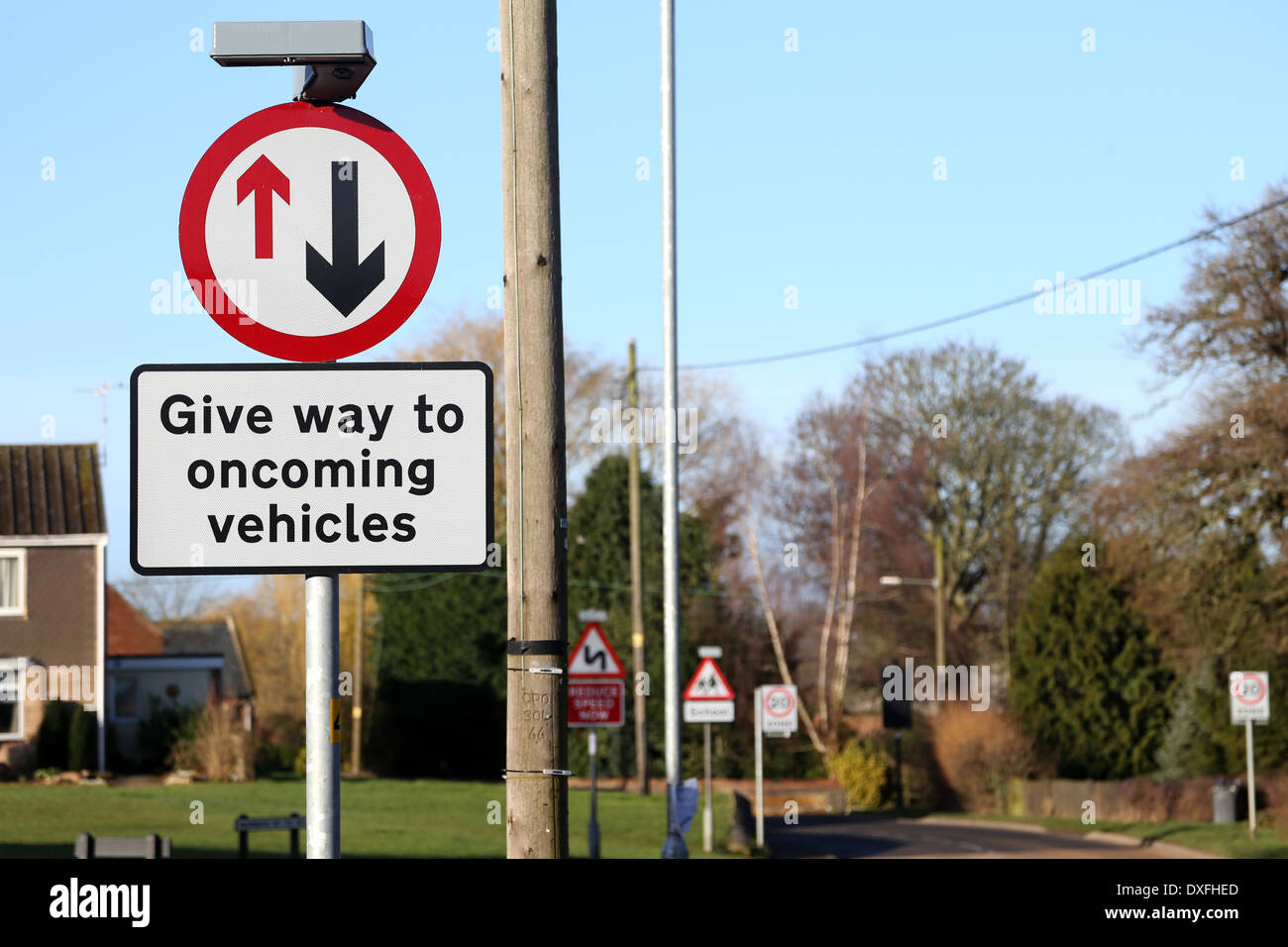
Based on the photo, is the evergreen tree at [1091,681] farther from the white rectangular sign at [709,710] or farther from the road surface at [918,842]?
the white rectangular sign at [709,710]

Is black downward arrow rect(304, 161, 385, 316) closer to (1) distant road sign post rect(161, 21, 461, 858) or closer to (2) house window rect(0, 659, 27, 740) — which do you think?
(1) distant road sign post rect(161, 21, 461, 858)

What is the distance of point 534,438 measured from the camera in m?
4.75

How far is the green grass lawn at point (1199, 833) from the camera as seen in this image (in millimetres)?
25016

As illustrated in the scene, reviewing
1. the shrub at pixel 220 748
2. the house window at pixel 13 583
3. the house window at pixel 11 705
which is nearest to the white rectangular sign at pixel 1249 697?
the shrub at pixel 220 748

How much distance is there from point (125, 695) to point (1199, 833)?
32.1 metres

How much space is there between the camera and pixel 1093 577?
41062 millimetres

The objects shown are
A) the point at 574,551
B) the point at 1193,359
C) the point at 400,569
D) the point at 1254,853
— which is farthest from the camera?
the point at 574,551

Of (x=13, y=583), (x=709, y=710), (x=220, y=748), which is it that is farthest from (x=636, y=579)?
(x=13, y=583)

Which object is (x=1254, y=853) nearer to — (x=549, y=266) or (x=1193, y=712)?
(x=1193, y=712)

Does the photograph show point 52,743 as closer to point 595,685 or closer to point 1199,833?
point 595,685

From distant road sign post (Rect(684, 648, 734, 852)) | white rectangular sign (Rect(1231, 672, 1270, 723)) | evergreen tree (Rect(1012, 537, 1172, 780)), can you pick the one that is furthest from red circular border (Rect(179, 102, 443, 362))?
evergreen tree (Rect(1012, 537, 1172, 780))

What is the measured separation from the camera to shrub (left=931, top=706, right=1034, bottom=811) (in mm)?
38781
